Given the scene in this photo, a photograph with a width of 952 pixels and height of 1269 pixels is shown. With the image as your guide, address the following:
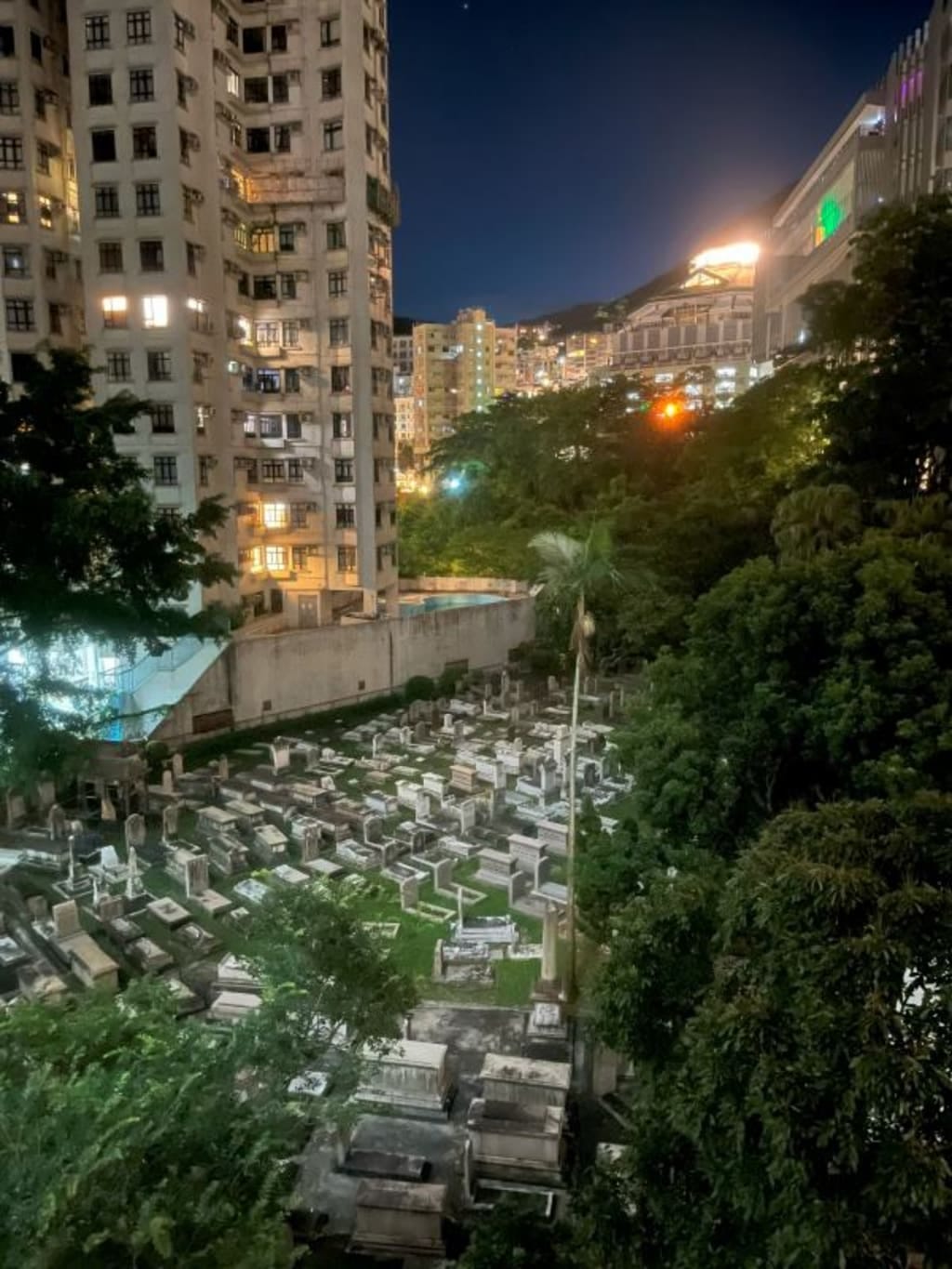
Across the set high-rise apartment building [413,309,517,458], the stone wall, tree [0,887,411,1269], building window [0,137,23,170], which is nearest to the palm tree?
tree [0,887,411,1269]

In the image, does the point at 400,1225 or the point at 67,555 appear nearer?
the point at 400,1225

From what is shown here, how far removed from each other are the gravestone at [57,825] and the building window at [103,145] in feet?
71.8

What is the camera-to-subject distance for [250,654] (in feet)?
82.1

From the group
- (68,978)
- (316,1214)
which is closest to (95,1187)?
(316,1214)

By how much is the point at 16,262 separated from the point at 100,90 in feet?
21.0

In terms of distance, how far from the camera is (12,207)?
3005 cm

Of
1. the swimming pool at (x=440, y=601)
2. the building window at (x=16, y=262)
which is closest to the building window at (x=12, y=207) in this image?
the building window at (x=16, y=262)

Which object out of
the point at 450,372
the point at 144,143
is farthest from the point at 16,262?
the point at 450,372

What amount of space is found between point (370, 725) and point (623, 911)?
19.4 meters

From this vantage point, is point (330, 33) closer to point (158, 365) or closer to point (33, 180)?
point (33, 180)

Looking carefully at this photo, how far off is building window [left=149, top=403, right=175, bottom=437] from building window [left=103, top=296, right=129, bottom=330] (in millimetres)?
1446

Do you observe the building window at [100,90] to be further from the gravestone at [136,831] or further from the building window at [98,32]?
the gravestone at [136,831]

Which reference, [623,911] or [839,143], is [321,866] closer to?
[623,911]

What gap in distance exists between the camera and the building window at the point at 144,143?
28.0 metres
